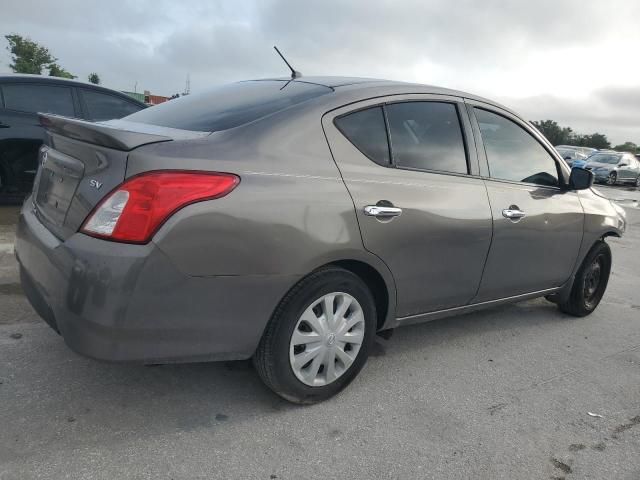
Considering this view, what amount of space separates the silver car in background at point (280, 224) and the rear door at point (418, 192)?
0.03ft

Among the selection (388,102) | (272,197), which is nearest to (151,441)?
(272,197)

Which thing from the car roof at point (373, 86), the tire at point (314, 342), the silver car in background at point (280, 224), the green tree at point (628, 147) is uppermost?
the green tree at point (628, 147)

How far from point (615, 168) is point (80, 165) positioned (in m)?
25.6

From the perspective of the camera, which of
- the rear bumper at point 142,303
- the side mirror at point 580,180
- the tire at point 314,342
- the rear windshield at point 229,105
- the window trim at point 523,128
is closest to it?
the rear bumper at point 142,303

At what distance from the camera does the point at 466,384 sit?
3.17 metres

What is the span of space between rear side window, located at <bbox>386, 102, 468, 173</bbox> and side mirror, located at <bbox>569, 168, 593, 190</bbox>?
46.2 inches

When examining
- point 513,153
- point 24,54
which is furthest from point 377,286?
point 24,54

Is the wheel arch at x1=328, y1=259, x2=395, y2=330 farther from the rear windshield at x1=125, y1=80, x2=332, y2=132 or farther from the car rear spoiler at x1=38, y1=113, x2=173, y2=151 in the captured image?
the car rear spoiler at x1=38, y1=113, x2=173, y2=151

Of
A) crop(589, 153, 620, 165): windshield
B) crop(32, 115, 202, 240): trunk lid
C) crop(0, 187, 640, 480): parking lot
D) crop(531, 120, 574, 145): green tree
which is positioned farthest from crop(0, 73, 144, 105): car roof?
crop(531, 120, 574, 145): green tree

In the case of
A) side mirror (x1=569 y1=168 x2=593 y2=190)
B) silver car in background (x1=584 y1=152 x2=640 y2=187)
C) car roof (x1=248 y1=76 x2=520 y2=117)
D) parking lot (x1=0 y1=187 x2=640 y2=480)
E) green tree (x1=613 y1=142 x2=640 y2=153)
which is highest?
green tree (x1=613 y1=142 x2=640 y2=153)

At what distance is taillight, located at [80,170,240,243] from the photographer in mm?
2104

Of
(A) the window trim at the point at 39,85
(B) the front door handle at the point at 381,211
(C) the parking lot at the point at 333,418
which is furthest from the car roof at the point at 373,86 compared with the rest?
(A) the window trim at the point at 39,85

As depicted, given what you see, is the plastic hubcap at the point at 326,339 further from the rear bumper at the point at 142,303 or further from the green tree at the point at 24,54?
the green tree at the point at 24,54

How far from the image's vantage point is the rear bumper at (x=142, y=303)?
2.09 meters
